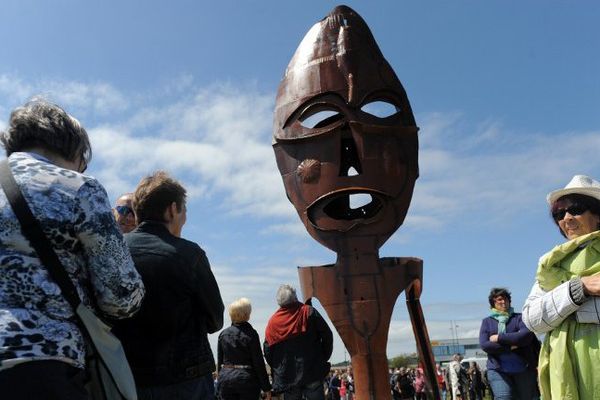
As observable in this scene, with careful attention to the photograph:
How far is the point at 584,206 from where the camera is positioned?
3.20 metres

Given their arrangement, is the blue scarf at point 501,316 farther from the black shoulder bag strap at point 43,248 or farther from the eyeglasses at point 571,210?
the black shoulder bag strap at point 43,248

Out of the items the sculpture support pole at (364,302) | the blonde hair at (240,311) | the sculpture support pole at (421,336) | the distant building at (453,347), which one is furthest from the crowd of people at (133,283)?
the distant building at (453,347)

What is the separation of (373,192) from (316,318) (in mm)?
1682

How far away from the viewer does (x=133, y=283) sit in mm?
2100

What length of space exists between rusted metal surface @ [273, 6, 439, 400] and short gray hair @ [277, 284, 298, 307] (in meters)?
0.86

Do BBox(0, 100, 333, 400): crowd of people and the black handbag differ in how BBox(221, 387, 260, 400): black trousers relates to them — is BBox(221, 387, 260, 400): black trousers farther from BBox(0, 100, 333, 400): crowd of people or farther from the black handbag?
the black handbag

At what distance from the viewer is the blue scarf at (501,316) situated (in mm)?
5818

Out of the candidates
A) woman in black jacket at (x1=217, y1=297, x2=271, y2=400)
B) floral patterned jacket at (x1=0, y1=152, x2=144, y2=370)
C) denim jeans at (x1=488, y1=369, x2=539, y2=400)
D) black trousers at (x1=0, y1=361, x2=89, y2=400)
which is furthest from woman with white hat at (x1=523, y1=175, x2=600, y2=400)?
denim jeans at (x1=488, y1=369, x2=539, y2=400)

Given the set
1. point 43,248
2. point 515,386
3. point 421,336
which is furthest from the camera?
point 421,336

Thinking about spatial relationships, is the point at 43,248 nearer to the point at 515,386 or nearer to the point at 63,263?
the point at 63,263

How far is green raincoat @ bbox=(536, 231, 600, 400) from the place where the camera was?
2.85 metres

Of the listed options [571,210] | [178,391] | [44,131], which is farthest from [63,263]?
[571,210]

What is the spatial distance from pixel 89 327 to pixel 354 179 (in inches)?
186

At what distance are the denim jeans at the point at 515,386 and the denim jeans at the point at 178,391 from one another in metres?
3.81
